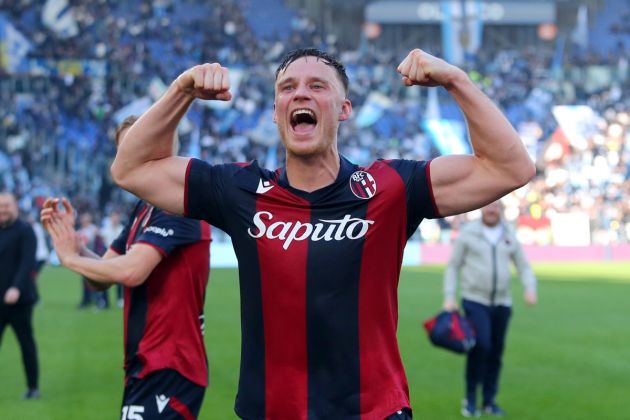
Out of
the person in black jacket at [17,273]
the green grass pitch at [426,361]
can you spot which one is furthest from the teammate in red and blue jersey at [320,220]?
the person in black jacket at [17,273]

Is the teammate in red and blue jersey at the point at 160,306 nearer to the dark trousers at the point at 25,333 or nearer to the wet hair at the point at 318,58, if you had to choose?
the wet hair at the point at 318,58

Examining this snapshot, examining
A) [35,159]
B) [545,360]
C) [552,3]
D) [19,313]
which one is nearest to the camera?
[19,313]

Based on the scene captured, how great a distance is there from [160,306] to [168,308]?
0.04 metres

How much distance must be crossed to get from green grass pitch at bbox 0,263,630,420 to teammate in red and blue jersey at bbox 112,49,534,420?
20.4ft

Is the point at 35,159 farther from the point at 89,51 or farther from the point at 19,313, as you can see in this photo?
the point at 19,313

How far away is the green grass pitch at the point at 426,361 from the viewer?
1059 centimetres

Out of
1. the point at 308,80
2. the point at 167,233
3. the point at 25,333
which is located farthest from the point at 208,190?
the point at 25,333

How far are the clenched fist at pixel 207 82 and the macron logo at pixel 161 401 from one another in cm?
202

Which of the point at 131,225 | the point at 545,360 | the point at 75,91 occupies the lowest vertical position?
the point at 545,360

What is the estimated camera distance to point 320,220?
4012 mm

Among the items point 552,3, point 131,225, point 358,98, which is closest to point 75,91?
point 358,98

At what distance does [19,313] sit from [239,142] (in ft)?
96.2

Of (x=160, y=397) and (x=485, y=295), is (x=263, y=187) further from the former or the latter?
(x=485, y=295)

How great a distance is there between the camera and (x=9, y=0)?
44812 millimetres
